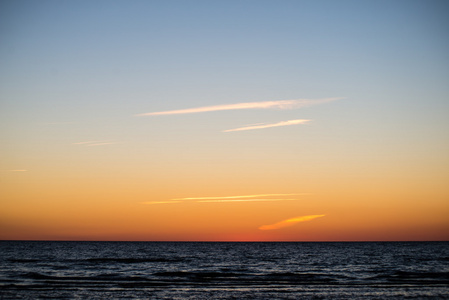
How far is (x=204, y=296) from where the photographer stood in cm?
3331

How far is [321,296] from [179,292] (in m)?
10.8

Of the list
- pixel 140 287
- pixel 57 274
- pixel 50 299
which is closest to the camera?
pixel 50 299

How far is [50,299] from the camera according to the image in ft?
102

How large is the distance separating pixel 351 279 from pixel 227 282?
42.5 feet

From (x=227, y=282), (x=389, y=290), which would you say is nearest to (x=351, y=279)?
(x=389, y=290)

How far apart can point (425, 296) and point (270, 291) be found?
11313 mm

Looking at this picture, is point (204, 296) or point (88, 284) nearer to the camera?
point (204, 296)

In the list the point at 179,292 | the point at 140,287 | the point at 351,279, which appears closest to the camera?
the point at 179,292

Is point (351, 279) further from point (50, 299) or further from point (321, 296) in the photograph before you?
point (50, 299)

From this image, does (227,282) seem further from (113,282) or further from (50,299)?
(50,299)

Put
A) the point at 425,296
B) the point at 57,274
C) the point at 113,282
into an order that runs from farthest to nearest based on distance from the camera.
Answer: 1. the point at 57,274
2. the point at 113,282
3. the point at 425,296

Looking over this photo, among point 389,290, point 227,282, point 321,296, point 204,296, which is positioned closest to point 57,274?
point 227,282

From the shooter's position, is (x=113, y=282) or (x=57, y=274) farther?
(x=57, y=274)

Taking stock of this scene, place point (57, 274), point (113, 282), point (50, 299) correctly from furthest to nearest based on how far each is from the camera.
→ point (57, 274), point (113, 282), point (50, 299)
